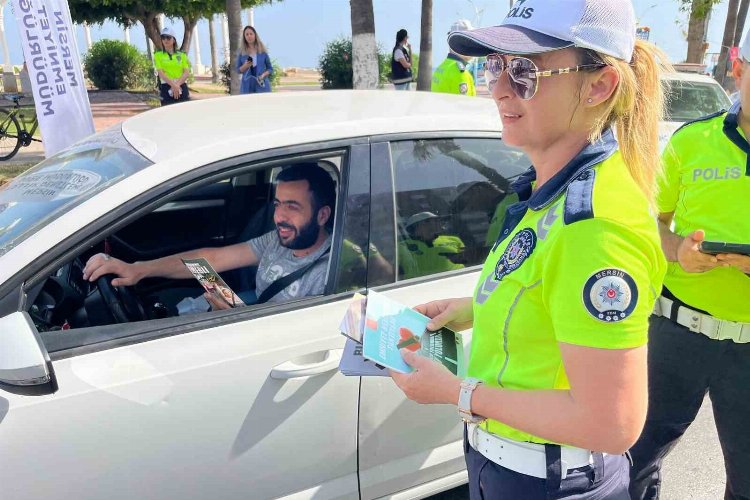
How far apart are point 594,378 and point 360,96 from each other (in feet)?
5.79

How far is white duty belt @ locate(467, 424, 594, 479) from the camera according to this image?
1.17m

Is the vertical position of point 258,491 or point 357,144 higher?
point 357,144

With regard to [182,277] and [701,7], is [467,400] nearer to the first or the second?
[182,277]

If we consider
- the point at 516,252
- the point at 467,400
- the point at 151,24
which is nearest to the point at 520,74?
the point at 516,252

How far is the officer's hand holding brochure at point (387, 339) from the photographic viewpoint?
1.28m

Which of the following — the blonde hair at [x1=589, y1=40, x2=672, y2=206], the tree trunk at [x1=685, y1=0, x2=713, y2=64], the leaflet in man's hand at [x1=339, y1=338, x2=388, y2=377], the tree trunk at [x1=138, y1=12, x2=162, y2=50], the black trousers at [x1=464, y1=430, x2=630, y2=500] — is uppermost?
the tree trunk at [x1=138, y1=12, x2=162, y2=50]

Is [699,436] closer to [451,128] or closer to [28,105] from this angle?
[451,128]

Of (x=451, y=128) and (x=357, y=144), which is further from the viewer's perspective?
(x=451, y=128)

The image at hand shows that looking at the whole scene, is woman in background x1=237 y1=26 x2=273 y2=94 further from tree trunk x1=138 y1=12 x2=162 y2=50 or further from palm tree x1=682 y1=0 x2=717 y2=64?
Result: tree trunk x1=138 y1=12 x2=162 y2=50

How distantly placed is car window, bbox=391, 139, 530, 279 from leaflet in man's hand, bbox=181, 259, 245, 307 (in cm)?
58

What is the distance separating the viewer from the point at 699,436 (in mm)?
3057

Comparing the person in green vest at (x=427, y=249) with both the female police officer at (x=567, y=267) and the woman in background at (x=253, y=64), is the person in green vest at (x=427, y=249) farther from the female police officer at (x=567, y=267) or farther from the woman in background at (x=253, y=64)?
the woman in background at (x=253, y=64)

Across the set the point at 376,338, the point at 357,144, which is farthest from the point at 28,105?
the point at 376,338

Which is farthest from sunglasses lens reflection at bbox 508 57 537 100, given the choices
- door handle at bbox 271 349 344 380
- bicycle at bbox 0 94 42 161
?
bicycle at bbox 0 94 42 161
